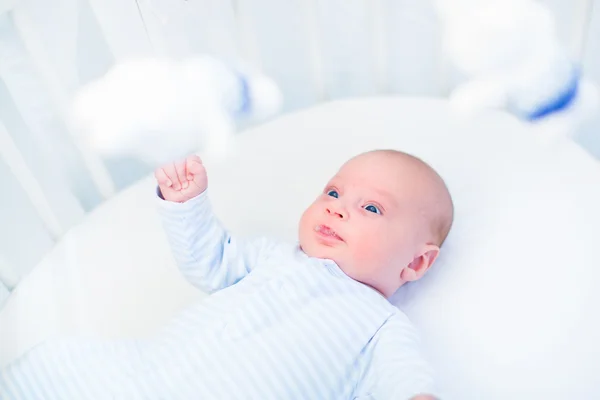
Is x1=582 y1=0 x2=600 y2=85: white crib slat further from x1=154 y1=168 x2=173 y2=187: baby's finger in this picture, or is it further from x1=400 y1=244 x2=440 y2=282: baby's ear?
x1=154 y1=168 x2=173 y2=187: baby's finger

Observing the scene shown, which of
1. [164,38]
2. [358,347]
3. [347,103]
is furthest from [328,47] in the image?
[358,347]

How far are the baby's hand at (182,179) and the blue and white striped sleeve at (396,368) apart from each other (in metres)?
0.26

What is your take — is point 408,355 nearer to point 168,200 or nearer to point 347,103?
point 168,200

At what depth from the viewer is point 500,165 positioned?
967 mm

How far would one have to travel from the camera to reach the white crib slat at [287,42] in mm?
996

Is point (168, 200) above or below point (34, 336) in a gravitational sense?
above

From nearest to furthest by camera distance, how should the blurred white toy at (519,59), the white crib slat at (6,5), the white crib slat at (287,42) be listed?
1. the blurred white toy at (519,59)
2. the white crib slat at (6,5)
3. the white crib slat at (287,42)

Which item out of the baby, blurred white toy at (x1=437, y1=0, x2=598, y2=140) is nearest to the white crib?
the baby

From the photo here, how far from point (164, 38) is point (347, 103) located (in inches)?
12.1

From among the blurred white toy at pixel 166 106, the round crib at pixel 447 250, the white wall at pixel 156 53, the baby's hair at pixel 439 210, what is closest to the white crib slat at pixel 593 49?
the white wall at pixel 156 53

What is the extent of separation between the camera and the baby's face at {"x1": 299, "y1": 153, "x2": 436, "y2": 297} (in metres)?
0.79

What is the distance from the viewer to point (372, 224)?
2.60 feet

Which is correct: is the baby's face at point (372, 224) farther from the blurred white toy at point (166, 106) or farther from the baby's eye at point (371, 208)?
the blurred white toy at point (166, 106)

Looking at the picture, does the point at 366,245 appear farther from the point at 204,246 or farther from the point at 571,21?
the point at 571,21
